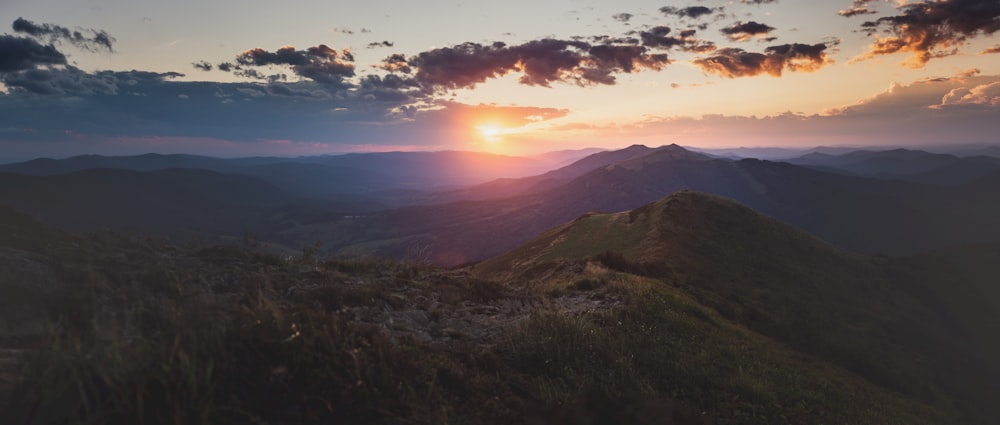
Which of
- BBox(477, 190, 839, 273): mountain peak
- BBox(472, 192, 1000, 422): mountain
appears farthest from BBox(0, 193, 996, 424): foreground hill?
BBox(477, 190, 839, 273): mountain peak

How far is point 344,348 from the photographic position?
5199 mm

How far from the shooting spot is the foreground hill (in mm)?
4145

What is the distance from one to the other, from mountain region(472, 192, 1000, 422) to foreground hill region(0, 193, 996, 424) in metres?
12.2

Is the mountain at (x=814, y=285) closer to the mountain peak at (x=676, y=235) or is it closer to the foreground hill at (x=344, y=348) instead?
the mountain peak at (x=676, y=235)

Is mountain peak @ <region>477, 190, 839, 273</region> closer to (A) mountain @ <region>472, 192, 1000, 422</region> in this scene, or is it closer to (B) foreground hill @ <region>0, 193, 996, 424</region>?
(A) mountain @ <region>472, 192, 1000, 422</region>

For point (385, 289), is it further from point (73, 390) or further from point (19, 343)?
point (73, 390)

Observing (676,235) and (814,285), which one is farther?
(676,235)

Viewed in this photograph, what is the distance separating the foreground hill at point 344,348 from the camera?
414 cm

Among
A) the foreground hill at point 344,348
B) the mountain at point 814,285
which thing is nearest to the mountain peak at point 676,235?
the mountain at point 814,285

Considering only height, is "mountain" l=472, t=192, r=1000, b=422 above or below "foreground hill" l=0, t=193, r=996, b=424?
below

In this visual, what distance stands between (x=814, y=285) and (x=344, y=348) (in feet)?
185

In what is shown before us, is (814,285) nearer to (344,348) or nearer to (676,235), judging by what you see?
(676,235)

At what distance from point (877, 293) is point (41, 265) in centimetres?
7163

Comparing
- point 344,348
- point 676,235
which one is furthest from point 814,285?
point 344,348
